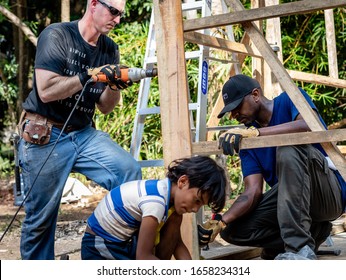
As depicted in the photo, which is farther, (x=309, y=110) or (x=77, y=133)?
(x=77, y=133)

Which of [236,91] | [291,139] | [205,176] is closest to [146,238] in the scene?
[205,176]

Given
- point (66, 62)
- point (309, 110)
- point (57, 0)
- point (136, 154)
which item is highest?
point (57, 0)

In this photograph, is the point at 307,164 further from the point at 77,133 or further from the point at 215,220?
the point at 77,133

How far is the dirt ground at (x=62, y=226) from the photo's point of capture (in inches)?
219

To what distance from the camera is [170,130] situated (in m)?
3.82

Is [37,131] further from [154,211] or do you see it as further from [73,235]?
[73,235]

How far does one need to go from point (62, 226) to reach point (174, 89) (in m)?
3.59

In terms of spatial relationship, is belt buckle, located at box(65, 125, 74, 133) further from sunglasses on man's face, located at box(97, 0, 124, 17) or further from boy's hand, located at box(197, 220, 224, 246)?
boy's hand, located at box(197, 220, 224, 246)

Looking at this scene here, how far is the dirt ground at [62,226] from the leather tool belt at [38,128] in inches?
21.5

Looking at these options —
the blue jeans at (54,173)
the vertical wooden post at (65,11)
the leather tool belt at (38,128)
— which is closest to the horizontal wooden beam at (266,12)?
the blue jeans at (54,173)

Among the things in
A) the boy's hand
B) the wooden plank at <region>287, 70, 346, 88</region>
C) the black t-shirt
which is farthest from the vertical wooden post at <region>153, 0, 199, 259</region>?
the wooden plank at <region>287, 70, 346, 88</region>

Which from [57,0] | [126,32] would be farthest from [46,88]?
[57,0]
